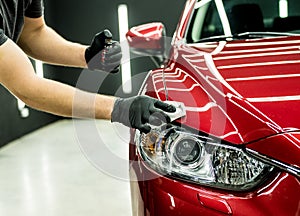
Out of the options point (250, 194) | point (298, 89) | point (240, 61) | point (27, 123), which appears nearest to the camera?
point (250, 194)

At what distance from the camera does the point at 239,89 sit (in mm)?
1425

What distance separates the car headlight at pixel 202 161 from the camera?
129 centimetres

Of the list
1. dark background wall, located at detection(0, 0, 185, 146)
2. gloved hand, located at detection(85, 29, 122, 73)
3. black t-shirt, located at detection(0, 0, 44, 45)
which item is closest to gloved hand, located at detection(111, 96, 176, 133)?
black t-shirt, located at detection(0, 0, 44, 45)

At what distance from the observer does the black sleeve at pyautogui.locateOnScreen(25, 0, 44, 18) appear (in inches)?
82.7

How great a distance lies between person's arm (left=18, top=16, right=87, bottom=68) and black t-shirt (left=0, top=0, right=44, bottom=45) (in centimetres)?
10

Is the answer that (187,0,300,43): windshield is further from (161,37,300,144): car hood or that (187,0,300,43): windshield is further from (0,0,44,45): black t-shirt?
(0,0,44,45): black t-shirt

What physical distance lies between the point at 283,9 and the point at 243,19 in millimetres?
188

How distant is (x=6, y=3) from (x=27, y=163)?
92.1 inches

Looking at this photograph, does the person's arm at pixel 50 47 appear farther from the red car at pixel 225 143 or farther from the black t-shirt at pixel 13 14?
the red car at pixel 225 143

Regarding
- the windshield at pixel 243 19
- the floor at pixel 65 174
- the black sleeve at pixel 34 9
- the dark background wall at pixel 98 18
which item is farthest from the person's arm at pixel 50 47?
the dark background wall at pixel 98 18

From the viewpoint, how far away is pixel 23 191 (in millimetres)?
3281

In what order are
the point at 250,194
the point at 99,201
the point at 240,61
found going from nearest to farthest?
the point at 250,194
the point at 240,61
the point at 99,201

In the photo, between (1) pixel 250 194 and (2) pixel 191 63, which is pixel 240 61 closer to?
(2) pixel 191 63

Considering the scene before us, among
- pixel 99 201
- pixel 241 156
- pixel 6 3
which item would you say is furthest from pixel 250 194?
pixel 99 201
